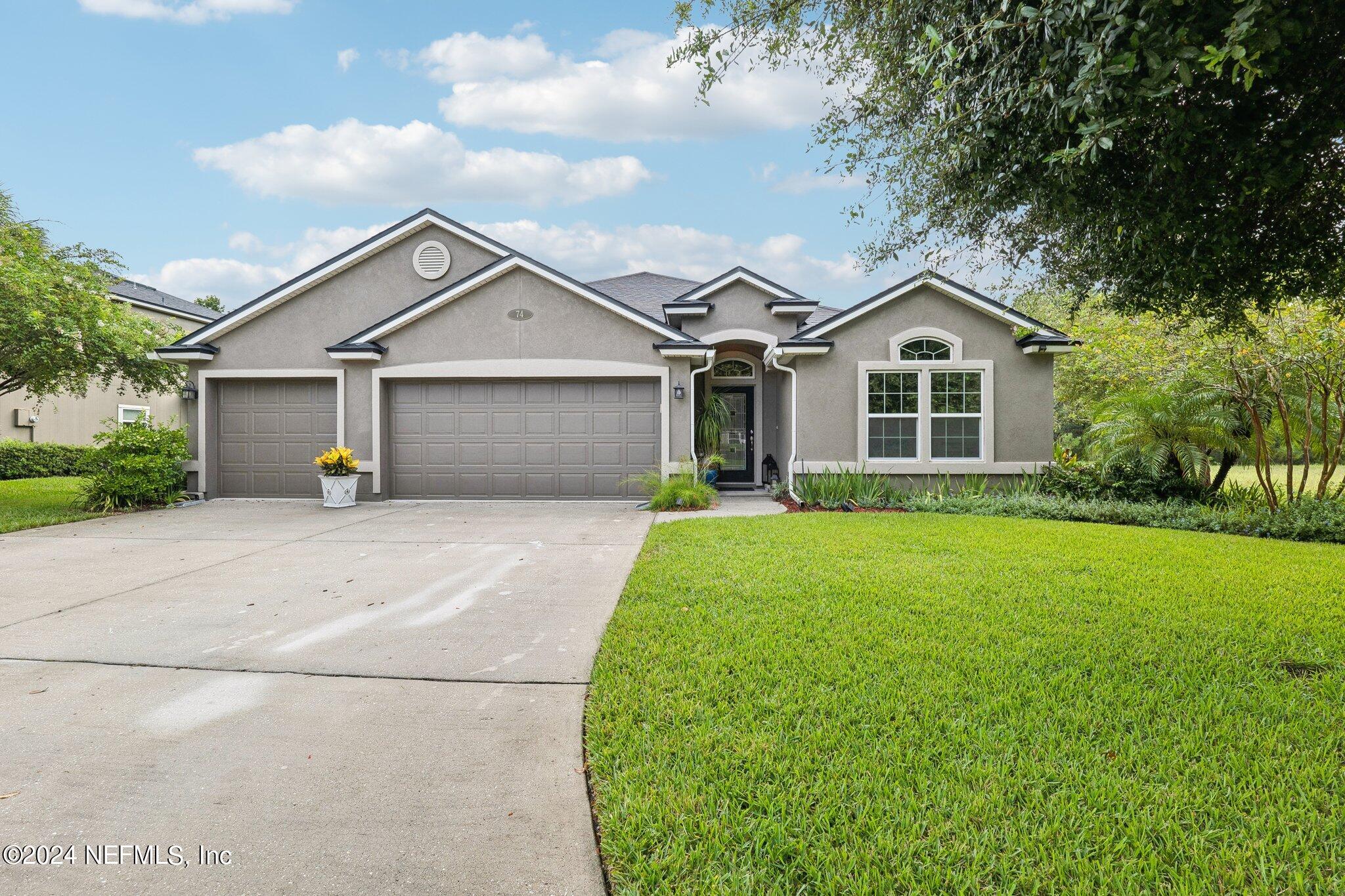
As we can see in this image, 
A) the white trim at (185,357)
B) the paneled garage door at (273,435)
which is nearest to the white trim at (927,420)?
the paneled garage door at (273,435)

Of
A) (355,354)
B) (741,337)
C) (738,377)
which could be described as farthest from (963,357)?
(355,354)

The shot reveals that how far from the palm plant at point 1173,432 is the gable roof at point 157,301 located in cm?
2301

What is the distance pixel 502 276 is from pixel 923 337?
7.60m

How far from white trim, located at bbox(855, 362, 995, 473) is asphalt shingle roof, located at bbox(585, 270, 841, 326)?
3733 mm

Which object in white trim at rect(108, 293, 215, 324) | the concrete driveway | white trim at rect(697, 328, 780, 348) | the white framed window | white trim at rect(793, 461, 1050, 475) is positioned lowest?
the concrete driveway

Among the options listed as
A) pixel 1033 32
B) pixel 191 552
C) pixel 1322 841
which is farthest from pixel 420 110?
pixel 1322 841

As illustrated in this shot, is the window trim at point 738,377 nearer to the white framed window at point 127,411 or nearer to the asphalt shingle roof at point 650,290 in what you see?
the asphalt shingle roof at point 650,290

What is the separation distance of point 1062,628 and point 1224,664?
83cm

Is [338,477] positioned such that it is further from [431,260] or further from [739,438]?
[739,438]

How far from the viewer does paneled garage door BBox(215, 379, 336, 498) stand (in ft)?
39.7

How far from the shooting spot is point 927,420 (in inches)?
449

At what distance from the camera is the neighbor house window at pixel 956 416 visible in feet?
37.3

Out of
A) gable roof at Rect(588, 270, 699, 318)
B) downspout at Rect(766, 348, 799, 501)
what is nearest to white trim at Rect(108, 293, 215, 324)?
gable roof at Rect(588, 270, 699, 318)

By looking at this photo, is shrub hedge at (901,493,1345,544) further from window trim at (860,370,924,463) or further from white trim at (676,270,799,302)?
white trim at (676,270,799,302)
